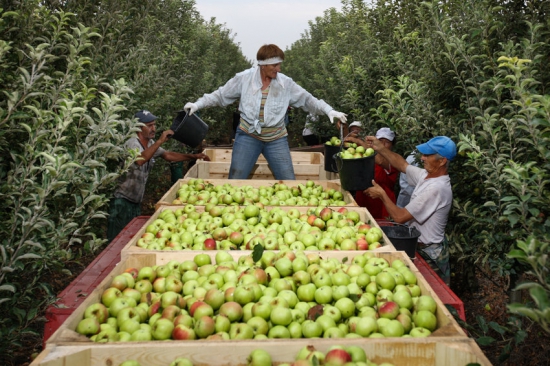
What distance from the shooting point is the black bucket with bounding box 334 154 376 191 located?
489 cm

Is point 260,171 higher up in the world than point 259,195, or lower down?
higher up

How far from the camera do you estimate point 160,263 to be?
3475mm

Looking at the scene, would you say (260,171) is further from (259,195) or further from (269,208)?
→ (269,208)

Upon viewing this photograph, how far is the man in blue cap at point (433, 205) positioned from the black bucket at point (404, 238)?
21 cm

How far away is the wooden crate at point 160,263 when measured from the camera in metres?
2.34

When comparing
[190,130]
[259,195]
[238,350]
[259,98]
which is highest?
[259,98]

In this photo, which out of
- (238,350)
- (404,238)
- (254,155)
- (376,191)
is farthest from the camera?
(254,155)

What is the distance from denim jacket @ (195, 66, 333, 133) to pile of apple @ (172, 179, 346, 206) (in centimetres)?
104

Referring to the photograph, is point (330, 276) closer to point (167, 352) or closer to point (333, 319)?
point (333, 319)

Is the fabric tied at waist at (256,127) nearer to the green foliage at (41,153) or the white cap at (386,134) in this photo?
the white cap at (386,134)

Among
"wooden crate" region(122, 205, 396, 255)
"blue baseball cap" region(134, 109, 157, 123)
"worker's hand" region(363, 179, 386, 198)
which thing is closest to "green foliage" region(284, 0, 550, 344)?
"worker's hand" region(363, 179, 386, 198)

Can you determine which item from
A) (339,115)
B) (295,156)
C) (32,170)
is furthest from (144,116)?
(32,170)

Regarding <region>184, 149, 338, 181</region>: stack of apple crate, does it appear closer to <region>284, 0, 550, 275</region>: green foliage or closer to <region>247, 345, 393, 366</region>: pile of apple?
<region>284, 0, 550, 275</region>: green foliage

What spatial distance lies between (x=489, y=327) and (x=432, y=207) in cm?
154
